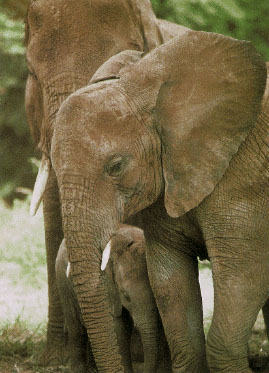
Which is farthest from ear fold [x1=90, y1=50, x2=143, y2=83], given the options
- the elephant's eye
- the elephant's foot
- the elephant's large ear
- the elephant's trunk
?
the elephant's foot

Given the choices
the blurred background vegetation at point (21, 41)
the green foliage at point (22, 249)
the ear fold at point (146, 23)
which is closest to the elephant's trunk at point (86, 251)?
the ear fold at point (146, 23)

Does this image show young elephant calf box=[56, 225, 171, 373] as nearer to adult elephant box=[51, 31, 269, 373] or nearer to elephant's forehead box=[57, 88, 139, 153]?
adult elephant box=[51, 31, 269, 373]

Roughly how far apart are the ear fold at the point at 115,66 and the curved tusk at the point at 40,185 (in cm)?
115

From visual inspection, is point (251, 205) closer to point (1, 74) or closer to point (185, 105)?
point (185, 105)

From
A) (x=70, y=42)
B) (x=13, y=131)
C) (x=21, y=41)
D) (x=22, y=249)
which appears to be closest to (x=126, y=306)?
(x=70, y=42)

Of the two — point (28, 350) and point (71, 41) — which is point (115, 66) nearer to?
point (71, 41)

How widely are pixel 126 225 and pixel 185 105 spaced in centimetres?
166

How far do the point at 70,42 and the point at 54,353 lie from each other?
87.3 inches

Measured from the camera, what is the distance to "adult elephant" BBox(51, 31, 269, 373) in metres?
4.61

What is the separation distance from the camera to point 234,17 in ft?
26.7

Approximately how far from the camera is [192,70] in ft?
15.6

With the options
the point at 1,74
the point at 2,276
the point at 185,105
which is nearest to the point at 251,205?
the point at 185,105

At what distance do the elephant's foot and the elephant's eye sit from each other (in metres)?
2.41

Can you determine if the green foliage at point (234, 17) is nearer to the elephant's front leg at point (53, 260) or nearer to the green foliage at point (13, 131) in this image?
the elephant's front leg at point (53, 260)
